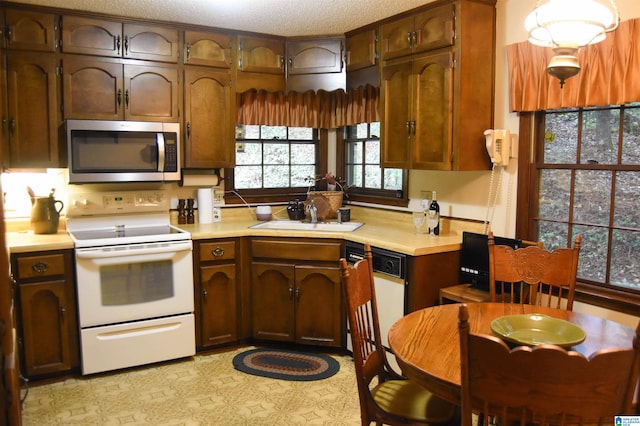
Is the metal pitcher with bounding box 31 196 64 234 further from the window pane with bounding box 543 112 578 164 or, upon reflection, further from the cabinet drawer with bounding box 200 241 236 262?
the window pane with bounding box 543 112 578 164

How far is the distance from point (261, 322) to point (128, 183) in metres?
1.39

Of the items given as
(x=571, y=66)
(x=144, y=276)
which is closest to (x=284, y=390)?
(x=144, y=276)

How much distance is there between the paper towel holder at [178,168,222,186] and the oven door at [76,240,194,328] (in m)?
0.75

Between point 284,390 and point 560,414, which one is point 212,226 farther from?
point 560,414

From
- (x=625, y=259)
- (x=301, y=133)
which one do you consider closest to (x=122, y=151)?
(x=301, y=133)

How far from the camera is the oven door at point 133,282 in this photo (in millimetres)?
3252

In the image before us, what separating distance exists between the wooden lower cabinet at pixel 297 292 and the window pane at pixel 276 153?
972 mm

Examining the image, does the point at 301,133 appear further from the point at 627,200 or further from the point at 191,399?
the point at 627,200

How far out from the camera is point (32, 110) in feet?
11.1

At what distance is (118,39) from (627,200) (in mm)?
3202

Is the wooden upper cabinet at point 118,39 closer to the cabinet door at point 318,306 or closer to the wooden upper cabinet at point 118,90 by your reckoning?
the wooden upper cabinet at point 118,90

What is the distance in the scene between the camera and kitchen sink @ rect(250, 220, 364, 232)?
382 centimetres

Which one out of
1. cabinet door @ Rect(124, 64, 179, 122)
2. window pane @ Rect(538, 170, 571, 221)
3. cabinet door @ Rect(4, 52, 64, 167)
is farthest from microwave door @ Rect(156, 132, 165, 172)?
window pane @ Rect(538, 170, 571, 221)

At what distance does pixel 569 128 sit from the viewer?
114 inches
